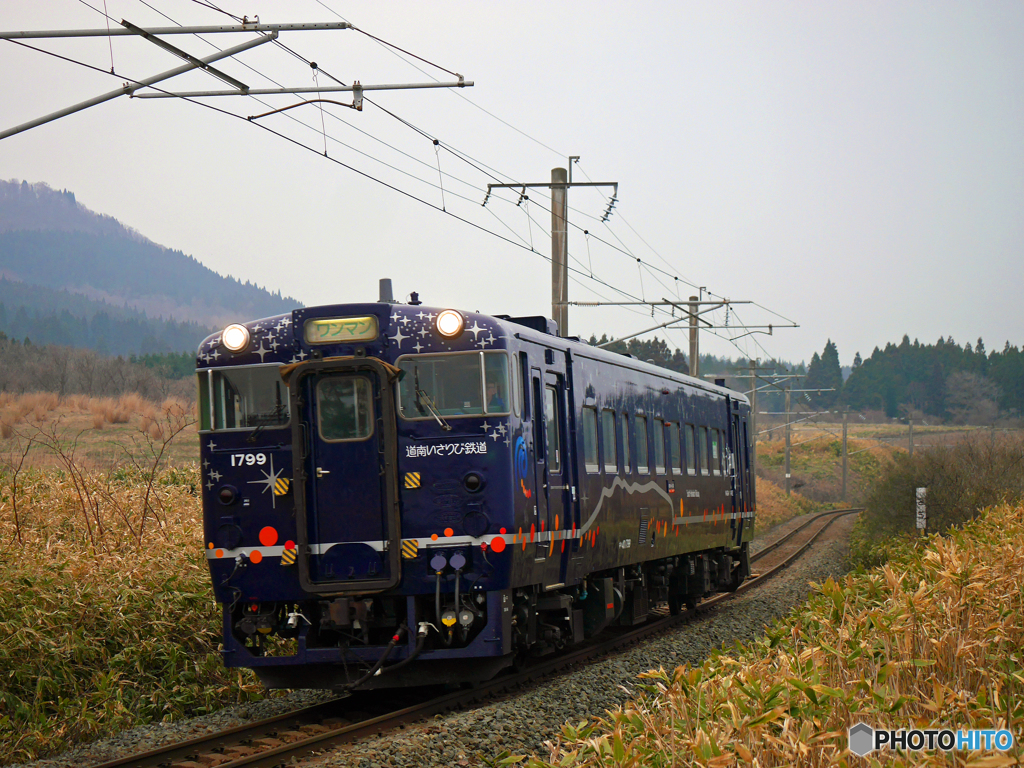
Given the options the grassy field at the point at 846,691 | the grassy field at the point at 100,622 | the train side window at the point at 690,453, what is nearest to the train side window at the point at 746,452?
the train side window at the point at 690,453

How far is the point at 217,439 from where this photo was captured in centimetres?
952

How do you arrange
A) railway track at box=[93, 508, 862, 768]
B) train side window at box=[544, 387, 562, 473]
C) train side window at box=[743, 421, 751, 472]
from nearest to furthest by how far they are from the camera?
railway track at box=[93, 508, 862, 768]
train side window at box=[544, 387, 562, 473]
train side window at box=[743, 421, 751, 472]

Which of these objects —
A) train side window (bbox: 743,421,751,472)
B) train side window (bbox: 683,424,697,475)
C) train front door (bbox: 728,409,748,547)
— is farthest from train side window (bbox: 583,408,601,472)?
train side window (bbox: 743,421,751,472)

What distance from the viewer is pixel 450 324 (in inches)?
368

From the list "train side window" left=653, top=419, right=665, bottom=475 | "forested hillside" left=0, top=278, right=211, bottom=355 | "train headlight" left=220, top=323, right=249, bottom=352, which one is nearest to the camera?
"train headlight" left=220, top=323, right=249, bottom=352

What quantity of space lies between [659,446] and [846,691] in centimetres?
848

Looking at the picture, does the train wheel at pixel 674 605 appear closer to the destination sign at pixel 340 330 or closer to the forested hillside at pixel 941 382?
the destination sign at pixel 340 330

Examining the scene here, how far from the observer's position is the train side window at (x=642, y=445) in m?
13.7

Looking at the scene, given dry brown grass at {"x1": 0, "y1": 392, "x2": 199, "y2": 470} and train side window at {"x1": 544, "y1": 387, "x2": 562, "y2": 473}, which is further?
dry brown grass at {"x1": 0, "y1": 392, "x2": 199, "y2": 470}

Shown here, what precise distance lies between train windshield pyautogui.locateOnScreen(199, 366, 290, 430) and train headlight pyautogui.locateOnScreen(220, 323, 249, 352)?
19 centimetres

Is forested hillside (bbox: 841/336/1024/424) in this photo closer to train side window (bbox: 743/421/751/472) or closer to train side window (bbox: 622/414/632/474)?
train side window (bbox: 743/421/751/472)

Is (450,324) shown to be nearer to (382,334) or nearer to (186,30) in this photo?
(382,334)

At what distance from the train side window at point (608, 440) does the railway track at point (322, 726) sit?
2160 mm

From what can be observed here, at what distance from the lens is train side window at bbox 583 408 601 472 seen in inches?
459
